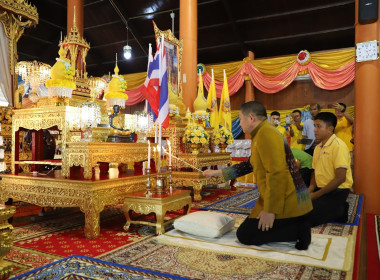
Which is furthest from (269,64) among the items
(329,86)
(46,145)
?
(46,145)

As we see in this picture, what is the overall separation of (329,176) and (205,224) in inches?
54.1

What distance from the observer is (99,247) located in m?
2.55

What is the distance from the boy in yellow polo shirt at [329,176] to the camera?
9.84 ft

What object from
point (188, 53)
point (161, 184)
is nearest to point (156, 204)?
point (161, 184)

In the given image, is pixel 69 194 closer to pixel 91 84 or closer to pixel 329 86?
pixel 91 84

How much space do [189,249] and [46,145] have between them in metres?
3.09

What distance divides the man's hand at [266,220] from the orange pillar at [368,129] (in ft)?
10.9

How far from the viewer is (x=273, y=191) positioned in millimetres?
2182

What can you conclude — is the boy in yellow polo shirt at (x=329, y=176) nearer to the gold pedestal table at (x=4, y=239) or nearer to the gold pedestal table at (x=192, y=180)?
the gold pedestal table at (x=192, y=180)

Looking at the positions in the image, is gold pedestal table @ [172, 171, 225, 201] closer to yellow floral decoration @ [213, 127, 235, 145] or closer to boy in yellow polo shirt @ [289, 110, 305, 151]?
yellow floral decoration @ [213, 127, 235, 145]

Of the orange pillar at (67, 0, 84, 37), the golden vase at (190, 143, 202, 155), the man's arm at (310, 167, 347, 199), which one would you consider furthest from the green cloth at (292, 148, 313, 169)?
the orange pillar at (67, 0, 84, 37)

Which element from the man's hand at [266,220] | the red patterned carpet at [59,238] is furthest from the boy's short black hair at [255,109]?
the red patterned carpet at [59,238]

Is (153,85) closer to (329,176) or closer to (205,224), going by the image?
(205,224)

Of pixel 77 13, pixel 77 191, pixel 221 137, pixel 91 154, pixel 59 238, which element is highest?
pixel 77 13
